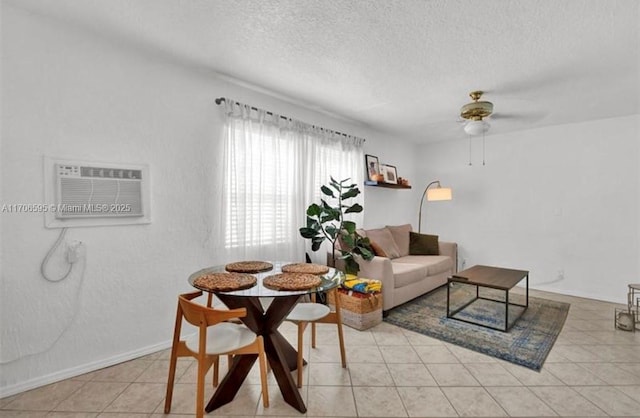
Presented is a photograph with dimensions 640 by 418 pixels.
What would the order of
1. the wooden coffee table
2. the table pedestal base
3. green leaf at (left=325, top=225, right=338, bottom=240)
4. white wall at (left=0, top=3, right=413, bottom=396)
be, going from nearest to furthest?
the table pedestal base
white wall at (left=0, top=3, right=413, bottom=396)
the wooden coffee table
green leaf at (left=325, top=225, right=338, bottom=240)

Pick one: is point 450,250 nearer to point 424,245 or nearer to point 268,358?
point 424,245

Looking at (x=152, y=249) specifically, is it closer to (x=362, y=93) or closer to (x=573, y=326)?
(x=362, y=93)

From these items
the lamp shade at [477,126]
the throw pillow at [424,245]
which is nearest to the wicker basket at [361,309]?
the throw pillow at [424,245]

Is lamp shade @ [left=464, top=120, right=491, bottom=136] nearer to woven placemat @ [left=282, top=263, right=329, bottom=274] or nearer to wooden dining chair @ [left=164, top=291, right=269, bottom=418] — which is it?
woven placemat @ [left=282, top=263, right=329, bottom=274]

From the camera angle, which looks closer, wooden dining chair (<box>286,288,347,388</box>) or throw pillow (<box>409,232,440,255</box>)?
wooden dining chair (<box>286,288,347,388</box>)

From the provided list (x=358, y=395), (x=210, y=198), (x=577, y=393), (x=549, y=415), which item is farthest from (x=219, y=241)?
(x=577, y=393)

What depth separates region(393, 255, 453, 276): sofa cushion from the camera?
371cm

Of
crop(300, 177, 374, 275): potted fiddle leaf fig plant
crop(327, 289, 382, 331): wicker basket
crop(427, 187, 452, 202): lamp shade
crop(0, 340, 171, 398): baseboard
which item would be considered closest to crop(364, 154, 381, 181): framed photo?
crop(427, 187, 452, 202): lamp shade

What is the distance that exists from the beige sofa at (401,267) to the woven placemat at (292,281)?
1.41 metres

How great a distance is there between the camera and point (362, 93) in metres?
2.99

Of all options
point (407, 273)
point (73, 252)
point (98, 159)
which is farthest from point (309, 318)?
point (98, 159)

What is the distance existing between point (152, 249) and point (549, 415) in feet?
9.11

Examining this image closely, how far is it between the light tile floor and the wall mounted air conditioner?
1.05 metres

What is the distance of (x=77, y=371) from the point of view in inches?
77.1
